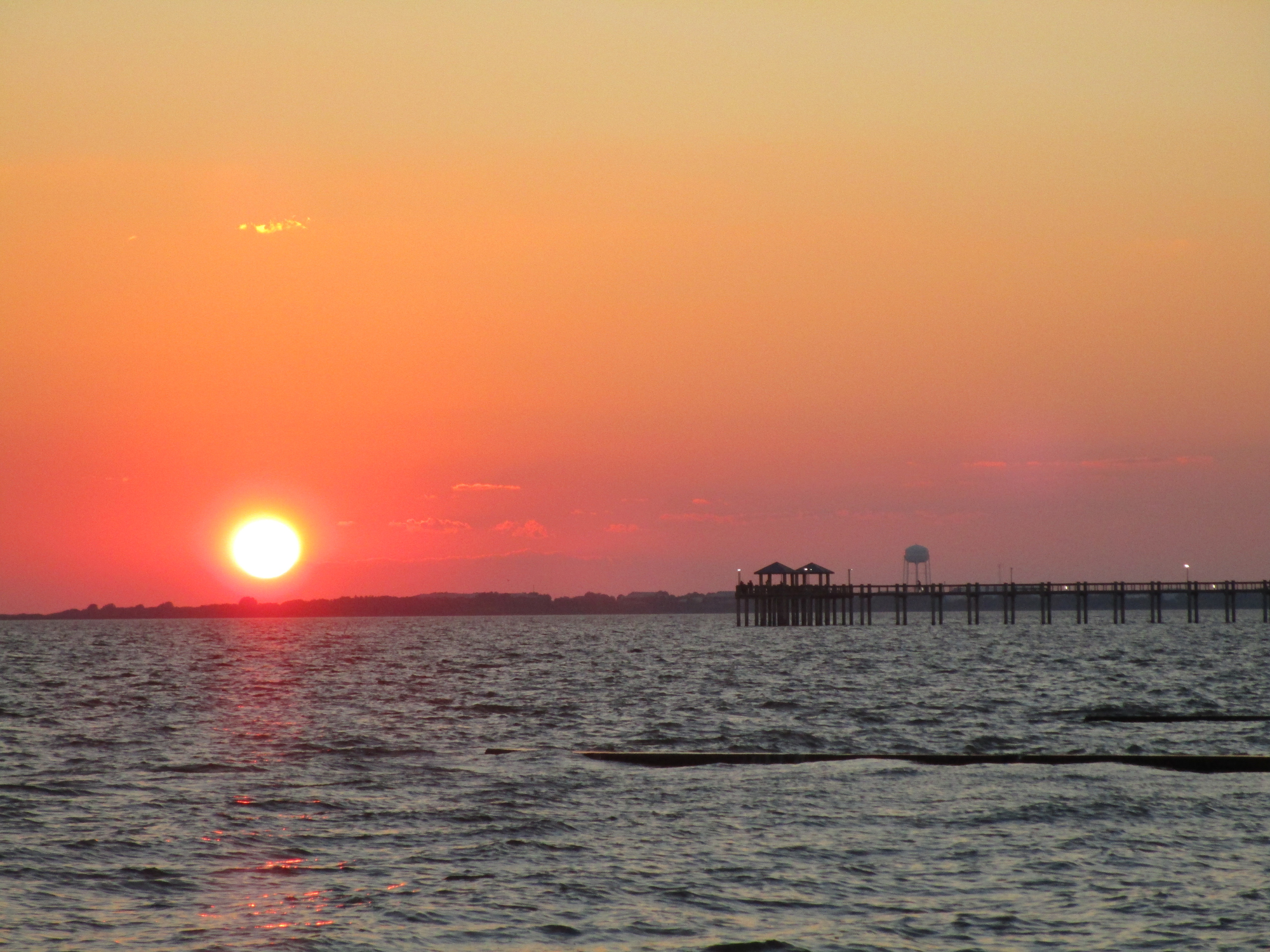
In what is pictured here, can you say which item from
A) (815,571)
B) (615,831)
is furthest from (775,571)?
(615,831)

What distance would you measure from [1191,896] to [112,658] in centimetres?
9170

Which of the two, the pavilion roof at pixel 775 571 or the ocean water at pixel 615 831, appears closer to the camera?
the ocean water at pixel 615 831

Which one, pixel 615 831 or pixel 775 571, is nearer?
pixel 615 831

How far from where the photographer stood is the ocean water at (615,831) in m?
14.7

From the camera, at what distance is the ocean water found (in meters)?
14.7

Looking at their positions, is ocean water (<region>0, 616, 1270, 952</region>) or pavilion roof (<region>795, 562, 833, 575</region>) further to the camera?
pavilion roof (<region>795, 562, 833, 575</region>)

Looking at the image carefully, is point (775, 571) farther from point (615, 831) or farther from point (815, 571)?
point (615, 831)

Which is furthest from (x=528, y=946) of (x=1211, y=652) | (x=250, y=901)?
(x=1211, y=652)

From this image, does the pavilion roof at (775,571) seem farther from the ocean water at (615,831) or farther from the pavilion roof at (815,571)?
the ocean water at (615,831)

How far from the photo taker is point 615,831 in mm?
19969

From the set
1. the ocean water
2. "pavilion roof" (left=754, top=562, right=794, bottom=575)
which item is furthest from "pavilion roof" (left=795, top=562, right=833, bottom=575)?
the ocean water

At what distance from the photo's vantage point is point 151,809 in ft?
73.5

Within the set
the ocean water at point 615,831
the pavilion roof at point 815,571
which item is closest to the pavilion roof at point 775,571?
the pavilion roof at point 815,571

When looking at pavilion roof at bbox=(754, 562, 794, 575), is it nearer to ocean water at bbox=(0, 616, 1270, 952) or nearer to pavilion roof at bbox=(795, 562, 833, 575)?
pavilion roof at bbox=(795, 562, 833, 575)
